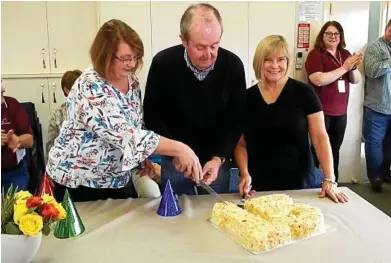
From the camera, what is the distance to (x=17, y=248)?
108 cm

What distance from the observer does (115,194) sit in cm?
168

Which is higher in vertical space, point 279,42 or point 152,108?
point 279,42

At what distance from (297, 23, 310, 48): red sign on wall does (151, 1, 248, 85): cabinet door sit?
0.44m

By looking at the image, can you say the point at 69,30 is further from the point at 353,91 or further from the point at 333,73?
the point at 353,91

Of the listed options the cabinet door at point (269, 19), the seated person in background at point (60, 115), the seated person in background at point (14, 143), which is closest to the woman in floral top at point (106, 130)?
the seated person in background at point (14, 143)

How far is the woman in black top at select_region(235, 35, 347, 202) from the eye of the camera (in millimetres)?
1811

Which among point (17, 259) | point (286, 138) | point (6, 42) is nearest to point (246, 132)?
point (286, 138)

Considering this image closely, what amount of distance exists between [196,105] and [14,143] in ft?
4.15

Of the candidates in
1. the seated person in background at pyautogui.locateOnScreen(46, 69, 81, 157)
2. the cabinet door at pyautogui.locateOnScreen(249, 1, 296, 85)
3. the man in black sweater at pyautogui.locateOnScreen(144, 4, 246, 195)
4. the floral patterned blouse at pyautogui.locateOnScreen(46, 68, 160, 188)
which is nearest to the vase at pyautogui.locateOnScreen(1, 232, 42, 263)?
the floral patterned blouse at pyautogui.locateOnScreen(46, 68, 160, 188)

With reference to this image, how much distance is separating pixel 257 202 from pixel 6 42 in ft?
9.93

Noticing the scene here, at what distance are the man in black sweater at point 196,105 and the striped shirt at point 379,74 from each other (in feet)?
7.00

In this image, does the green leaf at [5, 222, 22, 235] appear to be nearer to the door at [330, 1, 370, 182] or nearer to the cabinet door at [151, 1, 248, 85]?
the cabinet door at [151, 1, 248, 85]

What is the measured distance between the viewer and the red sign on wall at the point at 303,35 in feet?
11.8

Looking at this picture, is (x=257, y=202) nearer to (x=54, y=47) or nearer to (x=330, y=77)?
(x=330, y=77)
